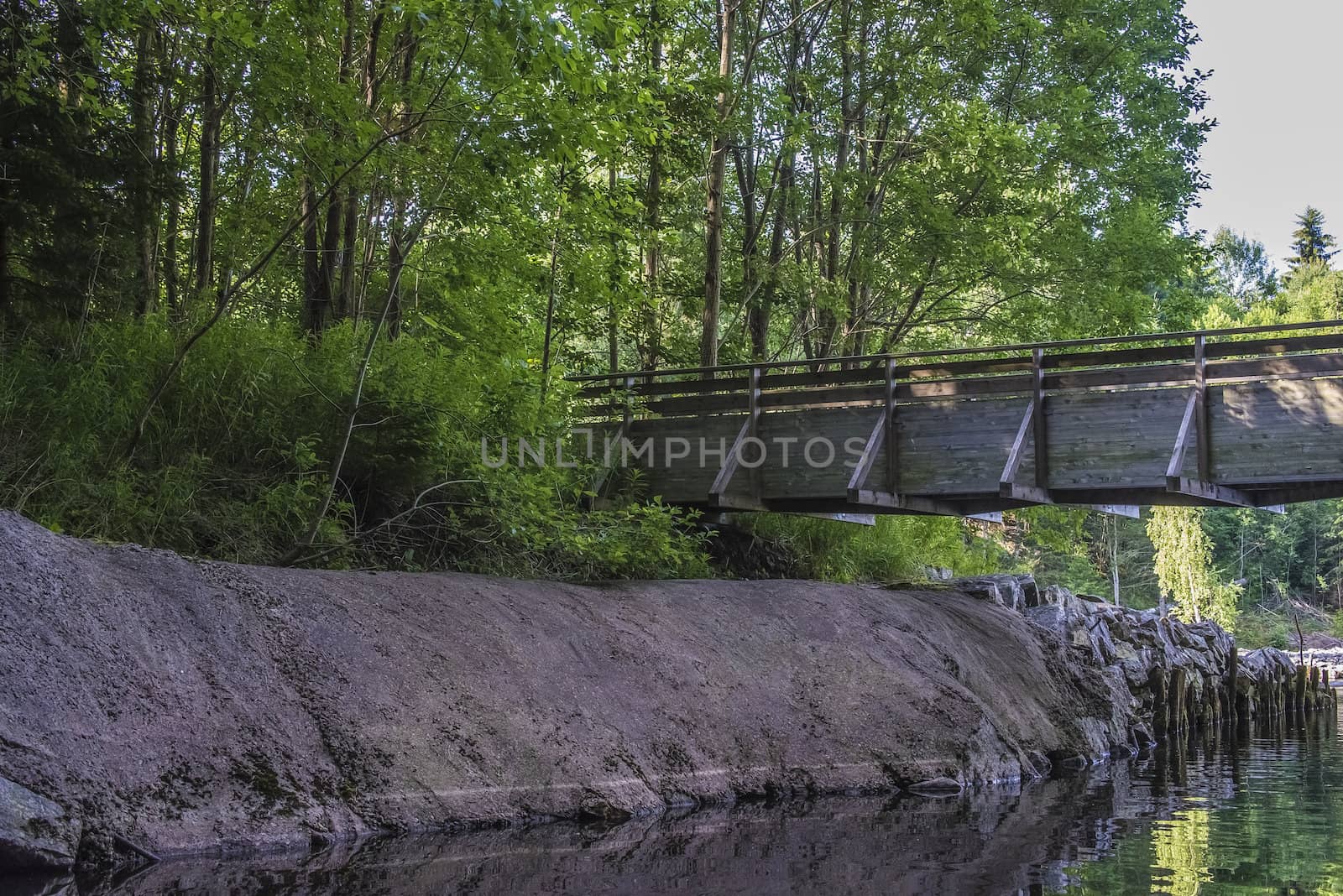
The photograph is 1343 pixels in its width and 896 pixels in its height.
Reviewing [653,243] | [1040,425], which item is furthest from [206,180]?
[1040,425]

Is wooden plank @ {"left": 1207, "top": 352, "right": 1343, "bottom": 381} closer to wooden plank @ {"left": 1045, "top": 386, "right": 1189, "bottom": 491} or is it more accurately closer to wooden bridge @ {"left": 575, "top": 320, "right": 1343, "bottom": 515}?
wooden bridge @ {"left": 575, "top": 320, "right": 1343, "bottom": 515}

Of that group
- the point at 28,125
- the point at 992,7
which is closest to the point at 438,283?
the point at 28,125

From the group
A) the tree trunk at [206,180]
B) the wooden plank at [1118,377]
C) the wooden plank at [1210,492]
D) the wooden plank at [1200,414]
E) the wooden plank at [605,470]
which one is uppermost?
the tree trunk at [206,180]

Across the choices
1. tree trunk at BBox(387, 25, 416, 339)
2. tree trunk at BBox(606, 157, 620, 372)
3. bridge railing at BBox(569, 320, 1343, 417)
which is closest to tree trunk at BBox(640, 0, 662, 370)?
tree trunk at BBox(606, 157, 620, 372)

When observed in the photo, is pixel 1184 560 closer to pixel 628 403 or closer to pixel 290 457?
pixel 628 403

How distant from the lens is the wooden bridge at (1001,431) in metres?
12.4

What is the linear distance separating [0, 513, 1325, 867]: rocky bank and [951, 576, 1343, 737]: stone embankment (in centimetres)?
340

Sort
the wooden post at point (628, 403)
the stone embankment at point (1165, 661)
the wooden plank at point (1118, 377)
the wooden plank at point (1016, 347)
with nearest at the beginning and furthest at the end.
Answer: the wooden plank at point (1016, 347)
the wooden plank at point (1118, 377)
the wooden post at point (628, 403)
the stone embankment at point (1165, 661)

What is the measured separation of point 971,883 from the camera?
5414 mm

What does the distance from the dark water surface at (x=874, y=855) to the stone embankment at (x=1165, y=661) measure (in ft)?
16.7

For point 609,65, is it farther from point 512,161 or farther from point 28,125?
point 28,125

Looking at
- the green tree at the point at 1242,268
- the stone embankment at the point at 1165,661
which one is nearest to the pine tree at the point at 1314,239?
the green tree at the point at 1242,268

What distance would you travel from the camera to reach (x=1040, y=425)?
44.1 ft

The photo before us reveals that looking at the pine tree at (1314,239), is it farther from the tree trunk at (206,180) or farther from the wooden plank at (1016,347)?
the tree trunk at (206,180)
